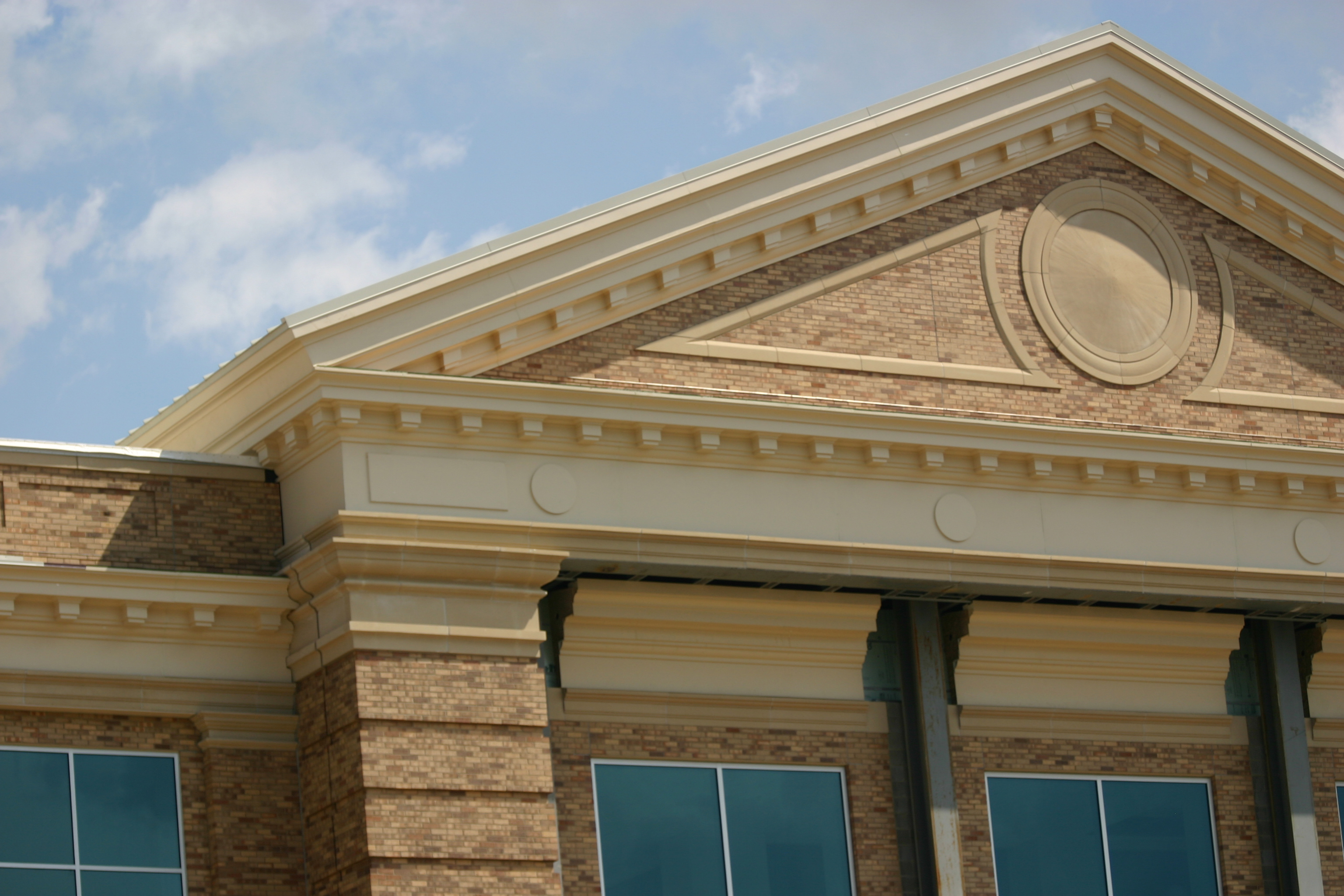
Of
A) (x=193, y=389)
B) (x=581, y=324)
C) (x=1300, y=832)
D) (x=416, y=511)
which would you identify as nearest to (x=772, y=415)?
(x=581, y=324)

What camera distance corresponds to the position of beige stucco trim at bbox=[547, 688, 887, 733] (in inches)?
749

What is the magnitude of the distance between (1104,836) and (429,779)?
7.51 metres

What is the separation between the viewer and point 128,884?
57.7 feet

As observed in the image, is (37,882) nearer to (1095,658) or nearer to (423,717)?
(423,717)

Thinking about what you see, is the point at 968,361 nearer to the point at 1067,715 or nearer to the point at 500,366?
the point at 1067,715

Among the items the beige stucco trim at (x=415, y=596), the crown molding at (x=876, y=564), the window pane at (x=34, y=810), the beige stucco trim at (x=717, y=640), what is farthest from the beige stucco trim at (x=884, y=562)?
the window pane at (x=34, y=810)

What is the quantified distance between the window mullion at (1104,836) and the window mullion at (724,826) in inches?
167

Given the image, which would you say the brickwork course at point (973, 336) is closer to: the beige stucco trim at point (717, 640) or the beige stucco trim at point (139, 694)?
the beige stucco trim at point (717, 640)

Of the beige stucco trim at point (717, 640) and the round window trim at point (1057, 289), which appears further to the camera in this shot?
the round window trim at point (1057, 289)

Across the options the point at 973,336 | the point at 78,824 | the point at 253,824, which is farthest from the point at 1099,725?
the point at 78,824

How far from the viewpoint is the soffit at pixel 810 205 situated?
18.6 meters

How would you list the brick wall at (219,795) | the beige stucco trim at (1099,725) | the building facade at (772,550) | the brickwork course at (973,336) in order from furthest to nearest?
the beige stucco trim at (1099,725)
the brickwork course at (973,336)
the building facade at (772,550)
the brick wall at (219,795)

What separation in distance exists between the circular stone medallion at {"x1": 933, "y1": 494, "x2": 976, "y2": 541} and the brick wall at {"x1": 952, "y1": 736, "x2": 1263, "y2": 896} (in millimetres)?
2116

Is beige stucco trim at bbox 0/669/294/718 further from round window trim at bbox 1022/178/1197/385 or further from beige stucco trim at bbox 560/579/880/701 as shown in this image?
round window trim at bbox 1022/178/1197/385
